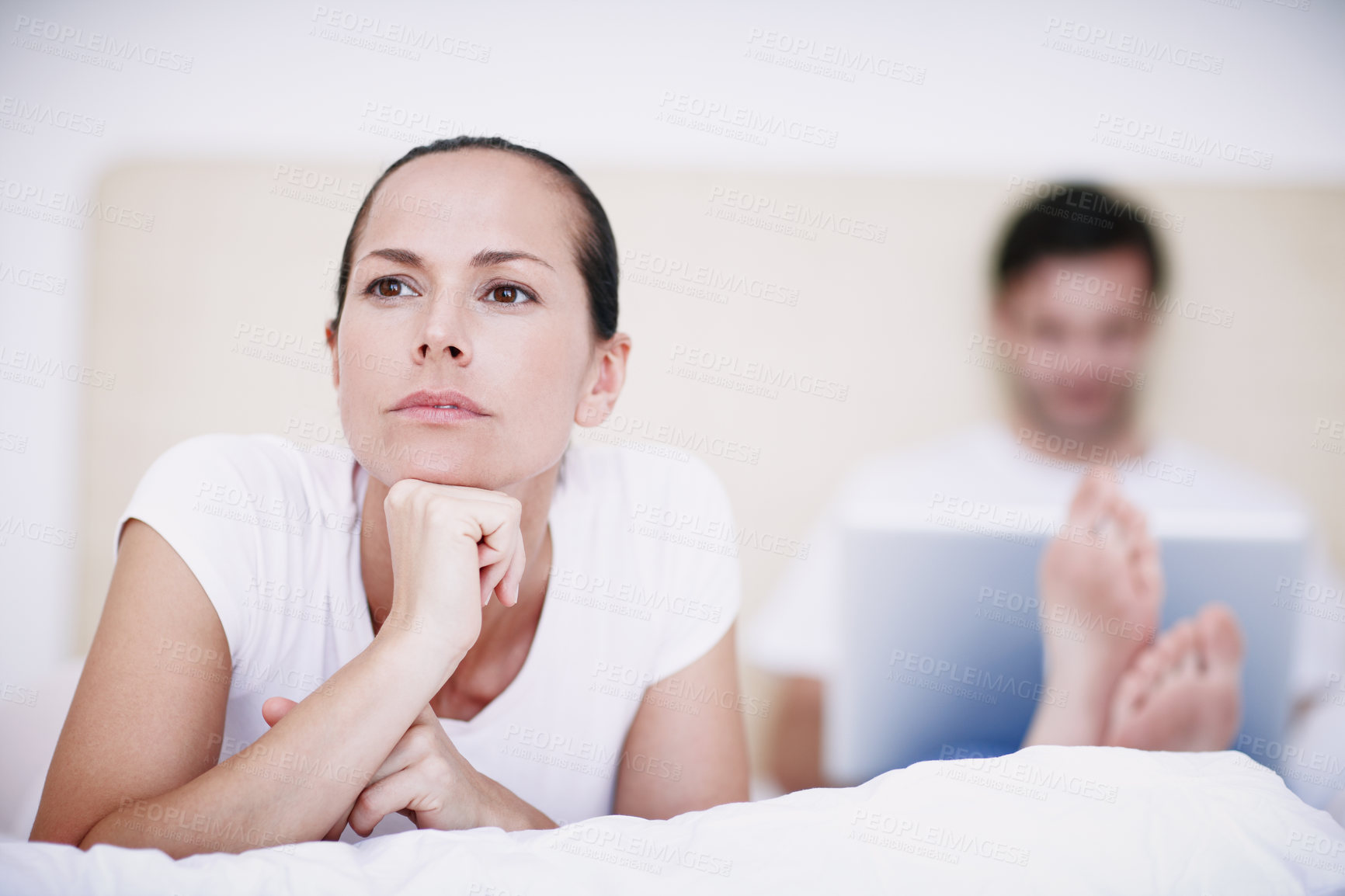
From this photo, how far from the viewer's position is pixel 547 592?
1.20 metres

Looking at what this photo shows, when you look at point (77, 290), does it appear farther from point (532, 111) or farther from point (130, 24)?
point (532, 111)

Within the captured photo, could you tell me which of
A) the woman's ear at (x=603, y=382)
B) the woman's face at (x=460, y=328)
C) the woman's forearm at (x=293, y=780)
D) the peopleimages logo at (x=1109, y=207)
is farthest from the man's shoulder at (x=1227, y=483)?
the woman's forearm at (x=293, y=780)

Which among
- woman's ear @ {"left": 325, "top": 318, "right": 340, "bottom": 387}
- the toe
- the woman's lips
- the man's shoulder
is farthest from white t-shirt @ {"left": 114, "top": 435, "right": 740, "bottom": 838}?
the man's shoulder

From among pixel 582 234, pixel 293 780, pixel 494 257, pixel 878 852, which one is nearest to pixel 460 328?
pixel 494 257

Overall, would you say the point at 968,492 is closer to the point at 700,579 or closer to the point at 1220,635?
the point at 1220,635

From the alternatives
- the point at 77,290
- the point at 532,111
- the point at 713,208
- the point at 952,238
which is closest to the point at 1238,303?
the point at 952,238

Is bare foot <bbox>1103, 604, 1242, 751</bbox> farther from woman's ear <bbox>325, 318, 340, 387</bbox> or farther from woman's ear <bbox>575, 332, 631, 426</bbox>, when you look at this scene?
woman's ear <bbox>325, 318, 340, 387</bbox>

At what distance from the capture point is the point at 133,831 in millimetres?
721

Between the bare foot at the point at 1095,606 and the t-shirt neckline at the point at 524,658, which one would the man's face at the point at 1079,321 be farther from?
the t-shirt neckline at the point at 524,658

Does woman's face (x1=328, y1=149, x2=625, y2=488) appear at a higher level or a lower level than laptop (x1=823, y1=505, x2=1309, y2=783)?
higher

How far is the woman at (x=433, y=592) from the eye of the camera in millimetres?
779

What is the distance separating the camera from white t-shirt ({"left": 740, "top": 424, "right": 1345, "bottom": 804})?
225 cm

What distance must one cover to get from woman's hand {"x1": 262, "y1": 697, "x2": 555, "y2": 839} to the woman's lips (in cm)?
30

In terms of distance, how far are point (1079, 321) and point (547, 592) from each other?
1.85 meters
